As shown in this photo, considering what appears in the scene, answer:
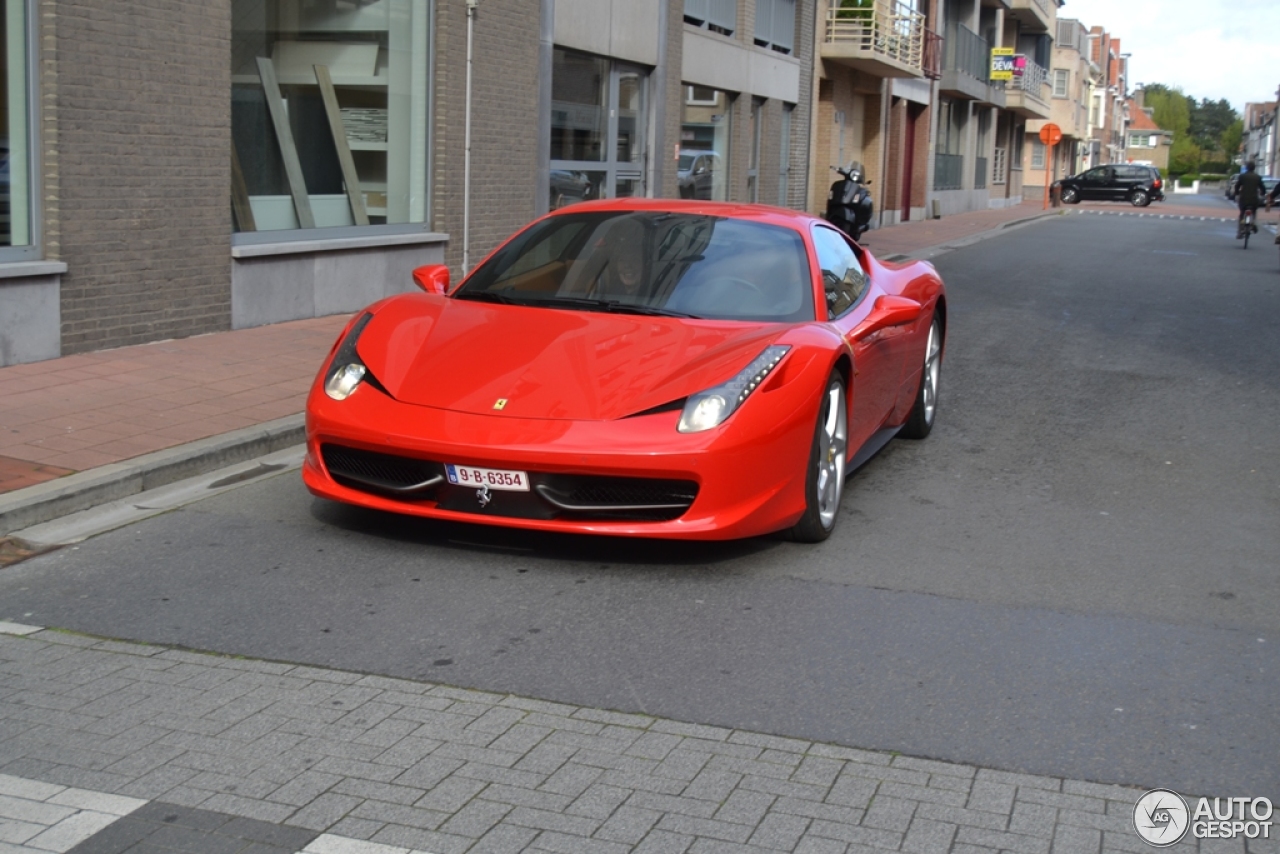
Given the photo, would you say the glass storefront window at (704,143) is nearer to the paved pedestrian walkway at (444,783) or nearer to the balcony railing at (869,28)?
the balcony railing at (869,28)

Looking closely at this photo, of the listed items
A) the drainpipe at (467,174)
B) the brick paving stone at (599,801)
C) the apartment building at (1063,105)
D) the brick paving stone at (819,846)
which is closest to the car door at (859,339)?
the brick paving stone at (599,801)

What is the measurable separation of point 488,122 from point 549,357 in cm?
1029

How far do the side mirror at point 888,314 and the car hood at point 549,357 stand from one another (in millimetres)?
906

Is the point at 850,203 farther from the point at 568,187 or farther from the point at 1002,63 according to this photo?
the point at 1002,63

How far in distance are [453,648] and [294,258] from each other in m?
8.21

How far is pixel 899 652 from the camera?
4.81m

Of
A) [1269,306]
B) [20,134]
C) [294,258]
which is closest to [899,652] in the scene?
[20,134]

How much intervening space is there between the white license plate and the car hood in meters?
0.23

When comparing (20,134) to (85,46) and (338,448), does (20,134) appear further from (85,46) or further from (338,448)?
(338,448)

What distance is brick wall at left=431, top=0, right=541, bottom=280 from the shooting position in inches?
583

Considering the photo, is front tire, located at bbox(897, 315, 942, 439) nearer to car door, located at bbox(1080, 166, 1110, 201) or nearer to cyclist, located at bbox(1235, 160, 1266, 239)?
cyclist, located at bbox(1235, 160, 1266, 239)

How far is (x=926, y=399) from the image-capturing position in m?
8.61

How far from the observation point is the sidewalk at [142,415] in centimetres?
652

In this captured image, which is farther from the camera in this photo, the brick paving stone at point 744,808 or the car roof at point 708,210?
the car roof at point 708,210
